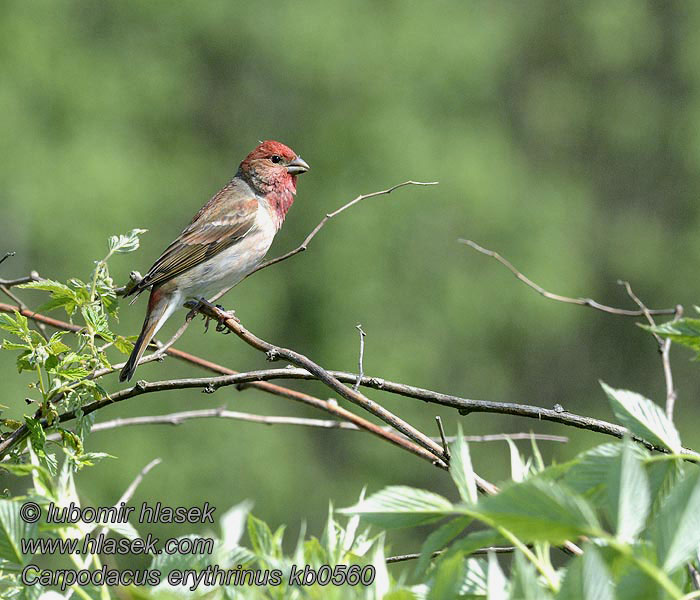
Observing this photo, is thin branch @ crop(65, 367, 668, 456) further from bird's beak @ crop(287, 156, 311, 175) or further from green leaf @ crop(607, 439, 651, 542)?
bird's beak @ crop(287, 156, 311, 175)

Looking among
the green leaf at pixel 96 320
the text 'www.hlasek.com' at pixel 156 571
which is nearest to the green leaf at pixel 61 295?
the green leaf at pixel 96 320

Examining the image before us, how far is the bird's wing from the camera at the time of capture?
6.14 m

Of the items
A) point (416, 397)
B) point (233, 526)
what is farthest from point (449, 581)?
point (416, 397)

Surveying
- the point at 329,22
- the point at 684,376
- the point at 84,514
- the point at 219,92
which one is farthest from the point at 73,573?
the point at 684,376

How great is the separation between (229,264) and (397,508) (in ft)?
17.8

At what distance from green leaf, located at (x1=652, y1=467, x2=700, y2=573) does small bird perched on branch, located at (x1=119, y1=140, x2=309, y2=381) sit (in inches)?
192

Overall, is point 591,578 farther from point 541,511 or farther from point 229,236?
point 229,236

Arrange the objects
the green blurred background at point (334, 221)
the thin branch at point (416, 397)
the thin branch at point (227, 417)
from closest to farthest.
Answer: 1. the thin branch at point (416, 397)
2. the thin branch at point (227, 417)
3. the green blurred background at point (334, 221)

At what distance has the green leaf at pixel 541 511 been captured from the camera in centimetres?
101

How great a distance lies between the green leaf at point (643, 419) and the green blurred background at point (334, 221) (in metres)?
17.1

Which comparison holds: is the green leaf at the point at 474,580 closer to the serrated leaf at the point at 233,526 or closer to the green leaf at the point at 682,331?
the serrated leaf at the point at 233,526

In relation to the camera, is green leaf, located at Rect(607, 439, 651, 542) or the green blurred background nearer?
green leaf, located at Rect(607, 439, 651, 542)

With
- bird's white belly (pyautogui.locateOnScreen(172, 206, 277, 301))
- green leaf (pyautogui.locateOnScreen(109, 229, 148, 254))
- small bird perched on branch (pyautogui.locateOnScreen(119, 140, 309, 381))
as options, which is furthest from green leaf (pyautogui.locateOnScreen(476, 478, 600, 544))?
bird's white belly (pyautogui.locateOnScreen(172, 206, 277, 301))

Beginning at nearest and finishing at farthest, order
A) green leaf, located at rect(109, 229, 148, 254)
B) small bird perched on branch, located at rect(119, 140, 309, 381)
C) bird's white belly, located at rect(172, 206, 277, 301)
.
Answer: green leaf, located at rect(109, 229, 148, 254) < small bird perched on branch, located at rect(119, 140, 309, 381) < bird's white belly, located at rect(172, 206, 277, 301)
